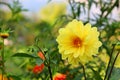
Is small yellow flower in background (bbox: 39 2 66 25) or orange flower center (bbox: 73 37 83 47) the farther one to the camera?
small yellow flower in background (bbox: 39 2 66 25)

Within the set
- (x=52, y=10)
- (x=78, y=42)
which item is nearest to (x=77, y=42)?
(x=78, y=42)

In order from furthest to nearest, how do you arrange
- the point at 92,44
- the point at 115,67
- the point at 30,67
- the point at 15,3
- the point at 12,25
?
1. the point at 12,25
2. the point at 15,3
3. the point at 30,67
4. the point at 115,67
5. the point at 92,44

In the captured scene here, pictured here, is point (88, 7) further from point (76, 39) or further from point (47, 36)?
point (76, 39)

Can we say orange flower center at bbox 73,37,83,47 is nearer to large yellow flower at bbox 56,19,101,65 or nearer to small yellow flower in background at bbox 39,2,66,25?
large yellow flower at bbox 56,19,101,65

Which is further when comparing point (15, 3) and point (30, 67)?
point (15, 3)

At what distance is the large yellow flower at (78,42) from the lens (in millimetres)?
1302

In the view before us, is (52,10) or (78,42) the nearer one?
(78,42)

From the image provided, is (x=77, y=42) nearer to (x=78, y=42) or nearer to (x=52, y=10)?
(x=78, y=42)

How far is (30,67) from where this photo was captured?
2100 millimetres

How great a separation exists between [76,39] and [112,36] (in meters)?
0.92

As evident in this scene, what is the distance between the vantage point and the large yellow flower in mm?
1302

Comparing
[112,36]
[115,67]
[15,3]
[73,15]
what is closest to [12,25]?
[15,3]

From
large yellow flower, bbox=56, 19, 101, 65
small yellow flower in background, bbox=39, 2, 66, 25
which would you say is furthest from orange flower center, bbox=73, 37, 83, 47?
small yellow flower in background, bbox=39, 2, 66, 25

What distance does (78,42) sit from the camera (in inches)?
52.0
